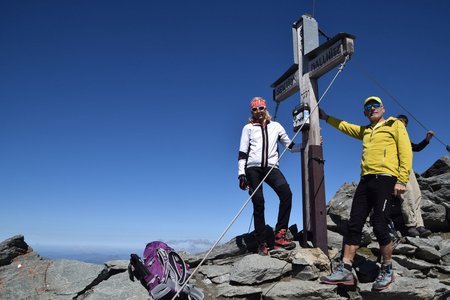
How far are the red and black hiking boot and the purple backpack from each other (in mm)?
2081

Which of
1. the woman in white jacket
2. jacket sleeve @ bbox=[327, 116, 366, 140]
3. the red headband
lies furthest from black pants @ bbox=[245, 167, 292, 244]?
jacket sleeve @ bbox=[327, 116, 366, 140]

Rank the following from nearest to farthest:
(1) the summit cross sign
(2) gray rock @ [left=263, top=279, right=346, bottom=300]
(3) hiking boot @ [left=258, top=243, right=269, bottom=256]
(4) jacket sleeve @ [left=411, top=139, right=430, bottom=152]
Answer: (2) gray rock @ [left=263, top=279, right=346, bottom=300] < (3) hiking boot @ [left=258, top=243, right=269, bottom=256] < (1) the summit cross sign < (4) jacket sleeve @ [left=411, top=139, right=430, bottom=152]

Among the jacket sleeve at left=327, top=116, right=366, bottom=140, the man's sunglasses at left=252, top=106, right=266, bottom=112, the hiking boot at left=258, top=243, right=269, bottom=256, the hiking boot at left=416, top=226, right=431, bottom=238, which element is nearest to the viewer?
the jacket sleeve at left=327, top=116, right=366, bottom=140

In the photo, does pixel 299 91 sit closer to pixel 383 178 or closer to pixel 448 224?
pixel 383 178

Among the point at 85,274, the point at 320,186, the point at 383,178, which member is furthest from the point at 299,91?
the point at 85,274

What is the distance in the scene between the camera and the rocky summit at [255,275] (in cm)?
538

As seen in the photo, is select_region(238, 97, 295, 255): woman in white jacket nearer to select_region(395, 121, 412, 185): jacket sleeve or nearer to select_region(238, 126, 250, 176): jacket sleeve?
select_region(238, 126, 250, 176): jacket sleeve

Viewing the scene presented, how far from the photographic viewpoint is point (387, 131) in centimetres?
564

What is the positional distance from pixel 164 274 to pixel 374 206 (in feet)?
12.1

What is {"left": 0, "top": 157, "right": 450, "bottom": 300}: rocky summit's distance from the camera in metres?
5.38

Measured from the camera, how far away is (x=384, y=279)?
521cm

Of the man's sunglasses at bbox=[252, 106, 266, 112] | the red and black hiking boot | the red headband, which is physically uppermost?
the red headband

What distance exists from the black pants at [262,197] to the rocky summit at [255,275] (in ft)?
1.64

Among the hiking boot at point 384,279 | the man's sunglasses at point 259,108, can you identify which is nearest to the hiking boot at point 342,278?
the hiking boot at point 384,279
